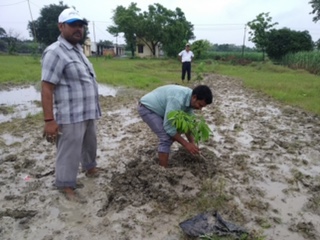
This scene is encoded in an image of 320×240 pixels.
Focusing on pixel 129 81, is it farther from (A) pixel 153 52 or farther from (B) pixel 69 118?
(A) pixel 153 52

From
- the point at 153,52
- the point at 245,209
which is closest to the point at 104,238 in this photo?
the point at 245,209

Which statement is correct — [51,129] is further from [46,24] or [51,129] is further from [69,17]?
[46,24]

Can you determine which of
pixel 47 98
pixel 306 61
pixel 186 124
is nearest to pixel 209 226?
pixel 186 124

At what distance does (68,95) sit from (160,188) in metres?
1.33

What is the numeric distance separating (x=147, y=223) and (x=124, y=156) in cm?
176

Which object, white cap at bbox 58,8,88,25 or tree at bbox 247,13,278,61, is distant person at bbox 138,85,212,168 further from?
tree at bbox 247,13,278,61

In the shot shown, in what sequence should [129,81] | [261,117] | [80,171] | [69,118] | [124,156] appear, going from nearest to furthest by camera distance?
[69,118] < [80,171] < [124,156] < [261,117] < [129,81]

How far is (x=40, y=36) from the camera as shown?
43750 mm

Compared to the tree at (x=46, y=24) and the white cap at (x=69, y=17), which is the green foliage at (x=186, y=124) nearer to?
the white cap at (x=69, y=17)

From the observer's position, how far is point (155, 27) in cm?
3894

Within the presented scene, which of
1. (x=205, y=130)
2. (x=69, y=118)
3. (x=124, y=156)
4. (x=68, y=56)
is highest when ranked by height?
(x=68, y=56)

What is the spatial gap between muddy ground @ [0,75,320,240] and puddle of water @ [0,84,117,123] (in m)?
1.33

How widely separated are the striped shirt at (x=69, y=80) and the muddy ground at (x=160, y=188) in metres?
0.90

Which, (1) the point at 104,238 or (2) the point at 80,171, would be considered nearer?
(1) the point at 104,238
